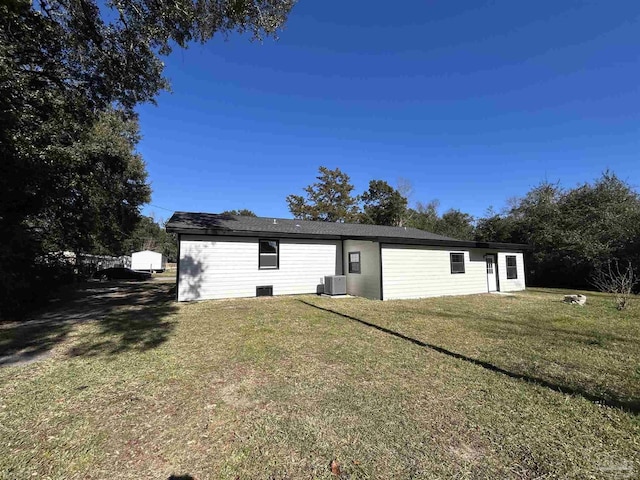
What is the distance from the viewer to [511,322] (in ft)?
25.2

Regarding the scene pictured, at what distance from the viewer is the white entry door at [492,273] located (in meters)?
14.8

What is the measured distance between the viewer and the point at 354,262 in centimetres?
1349

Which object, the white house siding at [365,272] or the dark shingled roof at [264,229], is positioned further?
the white house siding at [365,272]

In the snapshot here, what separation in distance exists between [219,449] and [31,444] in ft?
5.38

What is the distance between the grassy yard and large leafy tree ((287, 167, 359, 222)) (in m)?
27.5

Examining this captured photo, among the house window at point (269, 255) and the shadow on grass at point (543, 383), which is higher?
the house window at point (269, 255)

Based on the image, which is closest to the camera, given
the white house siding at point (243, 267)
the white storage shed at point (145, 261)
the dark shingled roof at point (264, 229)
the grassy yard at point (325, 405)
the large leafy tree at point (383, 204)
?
the grassy yard at point (325, 405)

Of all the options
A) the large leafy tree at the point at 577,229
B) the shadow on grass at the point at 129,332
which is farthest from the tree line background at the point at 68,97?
the shadow on grass at the point at 129,332

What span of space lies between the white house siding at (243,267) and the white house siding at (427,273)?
300 centimetres

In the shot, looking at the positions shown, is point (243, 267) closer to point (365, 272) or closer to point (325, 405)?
point (365, 272)

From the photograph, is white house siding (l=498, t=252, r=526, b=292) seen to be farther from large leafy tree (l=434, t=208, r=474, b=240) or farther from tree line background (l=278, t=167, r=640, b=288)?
large leafy tree (l=434, t=208, r=474, b=240)

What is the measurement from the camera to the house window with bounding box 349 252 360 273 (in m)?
13.2

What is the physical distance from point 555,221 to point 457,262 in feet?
39.3

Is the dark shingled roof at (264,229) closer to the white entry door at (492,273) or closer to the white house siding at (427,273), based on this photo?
the white house siding at (427,273)
